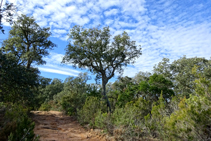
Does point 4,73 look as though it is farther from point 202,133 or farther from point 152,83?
point 152,83

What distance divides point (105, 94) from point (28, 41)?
30.4ft

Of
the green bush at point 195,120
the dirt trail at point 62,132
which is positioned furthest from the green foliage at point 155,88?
the green bush at point 195,120

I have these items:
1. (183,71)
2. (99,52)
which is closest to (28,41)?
(99,52)

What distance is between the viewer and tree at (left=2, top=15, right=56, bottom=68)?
12344 mm

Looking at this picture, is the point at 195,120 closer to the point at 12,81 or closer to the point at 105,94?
the point at 12,81

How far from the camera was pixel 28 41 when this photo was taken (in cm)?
1302

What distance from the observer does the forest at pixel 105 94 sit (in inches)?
169

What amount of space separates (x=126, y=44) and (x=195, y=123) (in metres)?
12.7

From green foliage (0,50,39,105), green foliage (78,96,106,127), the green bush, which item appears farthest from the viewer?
green foliage (78,96,106,127)

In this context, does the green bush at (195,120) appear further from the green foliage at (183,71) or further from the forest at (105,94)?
the green foliage at (183,71)

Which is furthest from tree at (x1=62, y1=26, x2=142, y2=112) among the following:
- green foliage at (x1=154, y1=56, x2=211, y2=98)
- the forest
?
green foliage at (x1=154, y1=56, x2=211, y2=98)

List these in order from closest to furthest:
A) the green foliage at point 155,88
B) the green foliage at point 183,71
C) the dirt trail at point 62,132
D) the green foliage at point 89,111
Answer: the dirt trail at point 62,132 < the green foliage at point 89,111 < the green foliage at point 155,88 < the green foliage at point 183,71

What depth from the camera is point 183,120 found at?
4219mm

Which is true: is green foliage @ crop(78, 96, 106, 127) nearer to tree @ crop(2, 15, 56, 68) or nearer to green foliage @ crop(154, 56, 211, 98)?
tree @ crop(2, 15, 56, 68)
